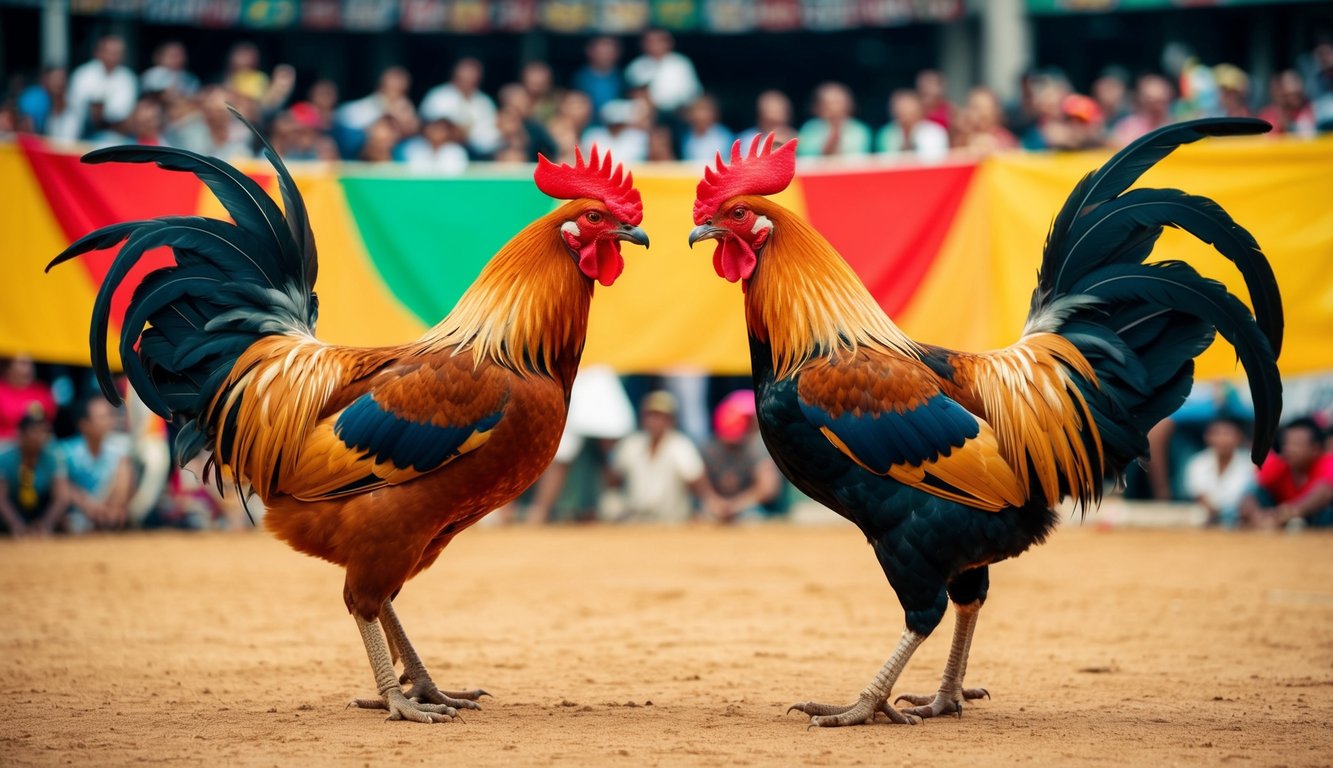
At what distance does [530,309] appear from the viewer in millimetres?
5641

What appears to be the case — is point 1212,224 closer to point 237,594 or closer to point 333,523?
point 333,523

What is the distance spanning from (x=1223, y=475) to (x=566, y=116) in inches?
279

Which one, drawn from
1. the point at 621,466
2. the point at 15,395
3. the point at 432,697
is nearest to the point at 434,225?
the point at 621,466

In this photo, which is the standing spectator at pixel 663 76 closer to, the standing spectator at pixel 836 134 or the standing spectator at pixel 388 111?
the standing spectator at pixel 836 134

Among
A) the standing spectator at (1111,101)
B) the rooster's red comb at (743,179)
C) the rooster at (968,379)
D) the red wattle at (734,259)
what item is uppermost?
the standing spectator at (1111,101)

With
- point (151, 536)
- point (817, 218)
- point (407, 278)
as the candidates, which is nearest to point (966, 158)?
point (817, 218)

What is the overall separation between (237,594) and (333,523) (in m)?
3.95

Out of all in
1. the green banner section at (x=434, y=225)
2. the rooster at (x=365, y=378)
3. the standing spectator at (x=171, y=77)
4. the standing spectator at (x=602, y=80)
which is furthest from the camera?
the standing spectator at (x=602, y=80)

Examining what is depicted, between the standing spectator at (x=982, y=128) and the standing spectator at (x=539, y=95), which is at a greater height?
the standing spectator at (x=539, y=95)

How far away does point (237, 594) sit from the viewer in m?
9.12

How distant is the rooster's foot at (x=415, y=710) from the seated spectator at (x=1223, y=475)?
884cm

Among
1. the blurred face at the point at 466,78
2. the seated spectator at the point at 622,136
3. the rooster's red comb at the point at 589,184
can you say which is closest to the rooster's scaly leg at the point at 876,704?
the rooster's red comb at the point at 589,184

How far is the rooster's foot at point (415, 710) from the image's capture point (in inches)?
215

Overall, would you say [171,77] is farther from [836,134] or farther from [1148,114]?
[1148,114]
